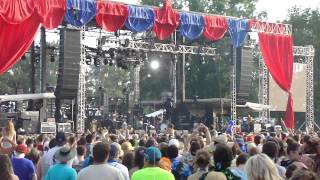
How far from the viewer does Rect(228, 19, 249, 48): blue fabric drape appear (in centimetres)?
2373

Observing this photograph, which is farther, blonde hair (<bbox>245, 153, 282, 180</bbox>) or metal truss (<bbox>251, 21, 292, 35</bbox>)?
metal truss (<bbox>251, 21, 292, 35</bbox>)

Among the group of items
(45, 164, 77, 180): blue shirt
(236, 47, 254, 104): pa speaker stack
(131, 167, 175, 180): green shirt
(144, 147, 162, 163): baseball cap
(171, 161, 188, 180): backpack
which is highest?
(236, 47, 254, 104): pa speaker stack

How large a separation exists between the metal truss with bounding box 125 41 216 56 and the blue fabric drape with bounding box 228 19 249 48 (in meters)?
2.62

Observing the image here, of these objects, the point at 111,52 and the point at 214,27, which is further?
the point at 111,52

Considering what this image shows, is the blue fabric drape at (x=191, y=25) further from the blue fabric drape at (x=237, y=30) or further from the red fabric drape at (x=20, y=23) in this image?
the red fabric drape at (x=20, y=23)

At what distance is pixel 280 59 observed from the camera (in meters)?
25.2

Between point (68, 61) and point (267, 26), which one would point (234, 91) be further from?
point (68, 61)

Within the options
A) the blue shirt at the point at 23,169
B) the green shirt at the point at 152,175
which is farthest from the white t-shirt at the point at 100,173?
the blue shirt at the point at 23,169

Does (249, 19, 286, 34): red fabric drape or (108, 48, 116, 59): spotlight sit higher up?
(249, 19, 286, 34): red fabric drape

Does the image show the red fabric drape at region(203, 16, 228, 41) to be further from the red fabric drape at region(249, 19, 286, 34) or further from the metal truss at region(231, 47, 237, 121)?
the metal truss at region(231, 47, 237, 121)

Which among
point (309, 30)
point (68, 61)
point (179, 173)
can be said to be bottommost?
point (179, 173)

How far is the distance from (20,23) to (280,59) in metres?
11.4

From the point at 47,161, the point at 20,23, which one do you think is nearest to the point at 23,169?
the point at 47,161

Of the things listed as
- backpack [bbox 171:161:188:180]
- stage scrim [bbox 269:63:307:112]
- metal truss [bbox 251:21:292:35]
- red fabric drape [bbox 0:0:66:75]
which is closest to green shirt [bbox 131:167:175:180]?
backpack [bbox 171:161:188:180]
